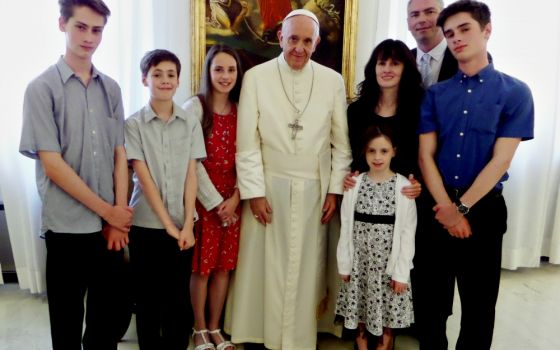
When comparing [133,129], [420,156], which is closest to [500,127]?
[420,156]

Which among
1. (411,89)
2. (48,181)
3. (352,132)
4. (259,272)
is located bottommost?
(259,272)

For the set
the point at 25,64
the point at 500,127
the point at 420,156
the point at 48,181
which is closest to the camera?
the point at 48,181

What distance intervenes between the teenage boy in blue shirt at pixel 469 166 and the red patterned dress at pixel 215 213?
107 cm

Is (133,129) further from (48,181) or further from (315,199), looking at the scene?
(315,199)

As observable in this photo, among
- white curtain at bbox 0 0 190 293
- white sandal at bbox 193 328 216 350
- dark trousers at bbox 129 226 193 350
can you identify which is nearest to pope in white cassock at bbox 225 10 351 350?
white sandal at bbox 193 328 216 350

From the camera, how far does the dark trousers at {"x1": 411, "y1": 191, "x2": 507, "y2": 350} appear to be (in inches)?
86.6

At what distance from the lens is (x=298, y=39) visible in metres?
2.49

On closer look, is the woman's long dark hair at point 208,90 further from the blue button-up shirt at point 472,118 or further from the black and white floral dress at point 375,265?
the blue button-up shirt at point 472,118

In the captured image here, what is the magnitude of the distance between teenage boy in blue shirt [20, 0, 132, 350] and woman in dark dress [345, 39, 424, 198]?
4.10 ft

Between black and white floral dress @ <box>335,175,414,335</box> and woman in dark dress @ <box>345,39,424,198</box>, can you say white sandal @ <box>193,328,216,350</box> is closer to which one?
black and white floral dress @ <box>335,175,414,335</box>

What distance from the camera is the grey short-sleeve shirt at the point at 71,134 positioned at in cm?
191

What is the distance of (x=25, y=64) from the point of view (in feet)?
10.5

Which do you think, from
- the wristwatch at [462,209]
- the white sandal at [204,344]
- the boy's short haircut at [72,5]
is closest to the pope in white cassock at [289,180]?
the white sandal at [204,344]

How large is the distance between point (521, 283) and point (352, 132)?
2.46 meters
